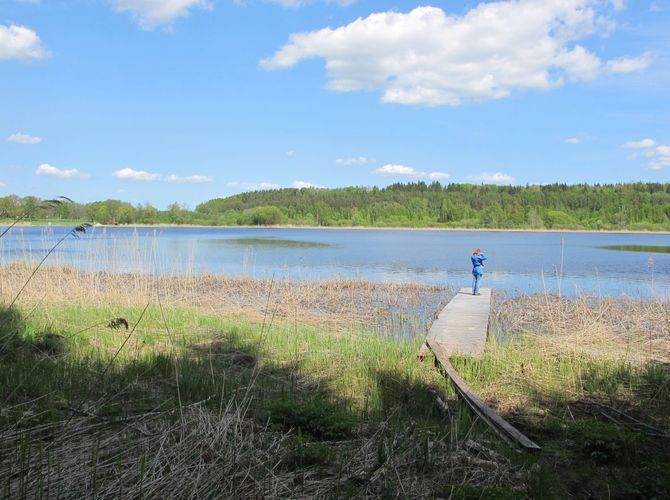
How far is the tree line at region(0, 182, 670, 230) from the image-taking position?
125125 mm

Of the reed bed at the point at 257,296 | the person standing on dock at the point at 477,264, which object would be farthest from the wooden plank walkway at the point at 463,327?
the person standing on dock at the point at 477,264

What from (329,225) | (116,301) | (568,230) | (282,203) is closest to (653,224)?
(568,230)

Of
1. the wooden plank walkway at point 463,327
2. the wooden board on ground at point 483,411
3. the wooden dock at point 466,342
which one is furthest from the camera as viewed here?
the wooden plank walkway at point 463,327

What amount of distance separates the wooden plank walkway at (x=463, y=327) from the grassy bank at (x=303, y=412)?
483 millimetres

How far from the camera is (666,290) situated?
19.0 m

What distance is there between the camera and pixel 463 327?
1052 cm

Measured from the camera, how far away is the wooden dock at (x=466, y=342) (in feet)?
15.1

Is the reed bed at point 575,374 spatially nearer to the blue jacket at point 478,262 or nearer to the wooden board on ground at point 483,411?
the wooden board on ground at point 483,411

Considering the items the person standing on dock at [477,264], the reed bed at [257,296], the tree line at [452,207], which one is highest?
the tree line at [452,207]

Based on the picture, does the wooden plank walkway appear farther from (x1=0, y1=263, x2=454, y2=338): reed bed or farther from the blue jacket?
the blue jacket

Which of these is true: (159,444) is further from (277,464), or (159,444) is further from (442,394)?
(442,394)

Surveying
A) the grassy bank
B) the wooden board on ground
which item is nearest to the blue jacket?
the grassy bank

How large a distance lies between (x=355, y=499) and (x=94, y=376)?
3.60m

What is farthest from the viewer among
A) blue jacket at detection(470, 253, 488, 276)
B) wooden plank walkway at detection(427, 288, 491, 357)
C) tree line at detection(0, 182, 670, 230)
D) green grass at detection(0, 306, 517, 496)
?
tree line at detection(0, 182, 670, 230)
